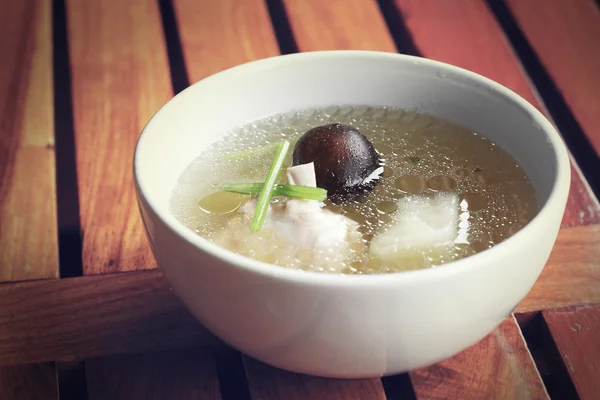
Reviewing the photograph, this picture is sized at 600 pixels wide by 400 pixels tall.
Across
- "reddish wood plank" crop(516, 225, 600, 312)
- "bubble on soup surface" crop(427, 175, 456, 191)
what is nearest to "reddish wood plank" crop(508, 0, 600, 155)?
"reddish wood plank" crop(516, 225, 600, 312)

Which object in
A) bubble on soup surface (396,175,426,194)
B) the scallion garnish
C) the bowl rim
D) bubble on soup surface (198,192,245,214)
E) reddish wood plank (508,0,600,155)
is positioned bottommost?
reddish wood plank (508,0,600,155)

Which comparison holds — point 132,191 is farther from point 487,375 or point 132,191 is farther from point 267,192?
point 487,375

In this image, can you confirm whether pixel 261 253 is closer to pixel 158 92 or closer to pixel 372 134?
pixel 372 134

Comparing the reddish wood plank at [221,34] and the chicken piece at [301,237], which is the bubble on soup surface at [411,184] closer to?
the chicken piece at [301,237]

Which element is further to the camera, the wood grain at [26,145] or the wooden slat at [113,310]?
the wood grain at [26,145]

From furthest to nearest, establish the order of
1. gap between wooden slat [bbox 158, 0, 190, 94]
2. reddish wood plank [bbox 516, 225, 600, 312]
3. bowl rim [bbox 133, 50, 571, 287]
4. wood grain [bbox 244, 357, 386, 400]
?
gap between wooden slat [bbox 158, 0, 190, 94] → reddish wood plank [bbox 516, 225, 600, 312] → wood grain [bbox 244, 357, 386, 400] → bowl rim [bbox 133, 50, 571, 287]

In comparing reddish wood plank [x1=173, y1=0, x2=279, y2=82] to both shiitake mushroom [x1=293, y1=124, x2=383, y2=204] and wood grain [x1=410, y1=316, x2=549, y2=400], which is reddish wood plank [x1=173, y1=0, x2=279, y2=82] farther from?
wood grain [x1=410, y1=316, x2=549, y2=400]

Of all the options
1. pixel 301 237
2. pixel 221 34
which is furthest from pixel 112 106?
pixel 301 237

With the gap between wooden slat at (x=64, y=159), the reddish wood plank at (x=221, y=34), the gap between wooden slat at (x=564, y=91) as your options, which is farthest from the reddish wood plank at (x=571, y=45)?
the gap between wooden slat at (x=64, y=159)
